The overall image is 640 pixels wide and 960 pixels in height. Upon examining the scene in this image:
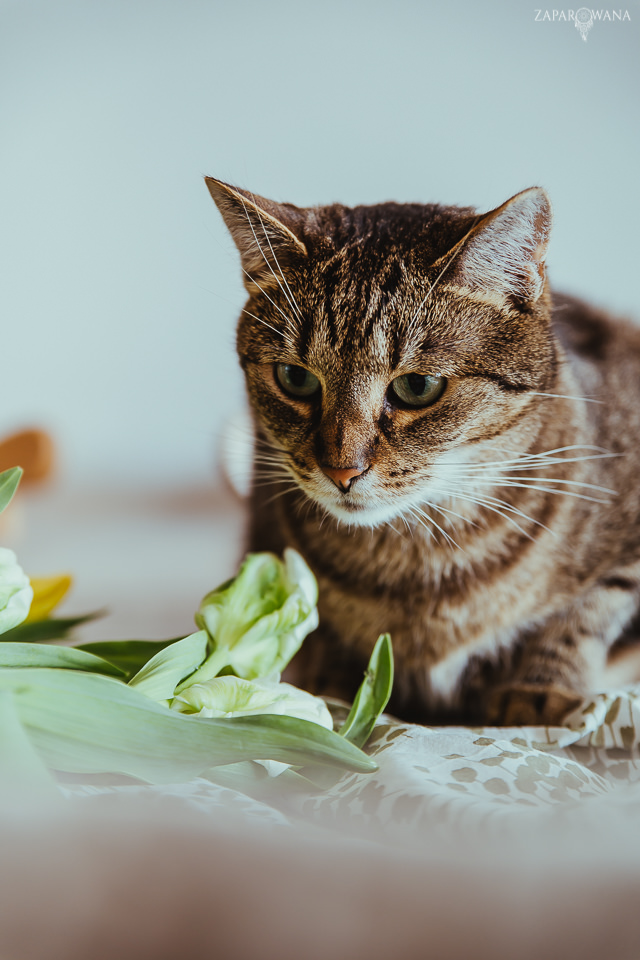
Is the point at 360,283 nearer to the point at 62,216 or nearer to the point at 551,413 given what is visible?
the point at 551,413

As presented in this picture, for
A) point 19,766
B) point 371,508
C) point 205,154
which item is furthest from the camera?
point 205,154

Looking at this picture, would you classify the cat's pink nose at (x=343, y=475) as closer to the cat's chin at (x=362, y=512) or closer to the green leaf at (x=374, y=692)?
the cat's chin at (x=362, y=512)

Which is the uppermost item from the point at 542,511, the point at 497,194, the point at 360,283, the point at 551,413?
the point at 497,194

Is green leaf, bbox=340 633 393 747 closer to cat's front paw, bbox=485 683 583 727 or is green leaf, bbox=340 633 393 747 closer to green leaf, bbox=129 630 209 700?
green leaf, bbox=129 630 209 700

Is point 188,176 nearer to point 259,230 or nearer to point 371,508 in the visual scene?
point 259,230

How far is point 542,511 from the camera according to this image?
973mm

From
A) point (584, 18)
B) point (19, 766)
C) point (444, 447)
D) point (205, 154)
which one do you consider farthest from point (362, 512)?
point (205, 154)

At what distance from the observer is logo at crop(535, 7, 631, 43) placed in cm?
107

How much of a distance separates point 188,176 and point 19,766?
1.32m

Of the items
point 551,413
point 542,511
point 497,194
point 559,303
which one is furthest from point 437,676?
point 497,194

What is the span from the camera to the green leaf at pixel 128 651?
28.4 inches

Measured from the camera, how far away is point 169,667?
2.12 ft

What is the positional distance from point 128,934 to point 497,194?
4.07ft

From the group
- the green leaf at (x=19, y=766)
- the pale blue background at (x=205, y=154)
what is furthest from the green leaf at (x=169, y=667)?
the pale blue background at (x=205, y=154)
